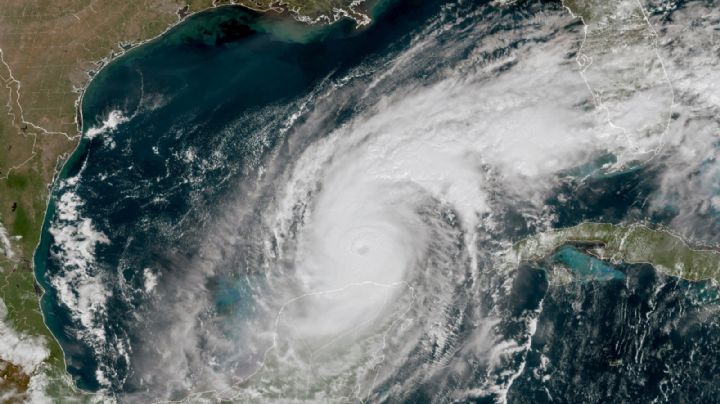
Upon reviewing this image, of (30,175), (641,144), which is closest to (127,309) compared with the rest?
(30,175)

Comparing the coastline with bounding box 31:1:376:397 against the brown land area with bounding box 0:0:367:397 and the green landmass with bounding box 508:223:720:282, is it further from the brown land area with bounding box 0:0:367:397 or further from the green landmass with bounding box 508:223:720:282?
the green landmass with bounding box 508:223:720:282

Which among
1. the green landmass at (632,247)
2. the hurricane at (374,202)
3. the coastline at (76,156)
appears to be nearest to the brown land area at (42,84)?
the coastline at (76,156)

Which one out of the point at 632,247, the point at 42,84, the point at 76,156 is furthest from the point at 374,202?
the point at 42,84

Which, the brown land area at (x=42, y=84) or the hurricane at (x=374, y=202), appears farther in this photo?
the brown land area at (x=42, y=84)

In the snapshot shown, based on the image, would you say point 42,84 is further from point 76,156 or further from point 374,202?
→ point 374,202

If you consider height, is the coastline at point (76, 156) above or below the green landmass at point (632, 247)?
above

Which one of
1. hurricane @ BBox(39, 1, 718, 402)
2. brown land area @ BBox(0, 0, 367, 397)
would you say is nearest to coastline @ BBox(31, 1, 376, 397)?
brown land area @ BBox(0, 0, 367, 397)

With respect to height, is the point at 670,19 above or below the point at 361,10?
below

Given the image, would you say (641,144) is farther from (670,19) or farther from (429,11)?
(429,11)

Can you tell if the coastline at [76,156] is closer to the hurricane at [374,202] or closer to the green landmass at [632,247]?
the hurricane at [374,202]
